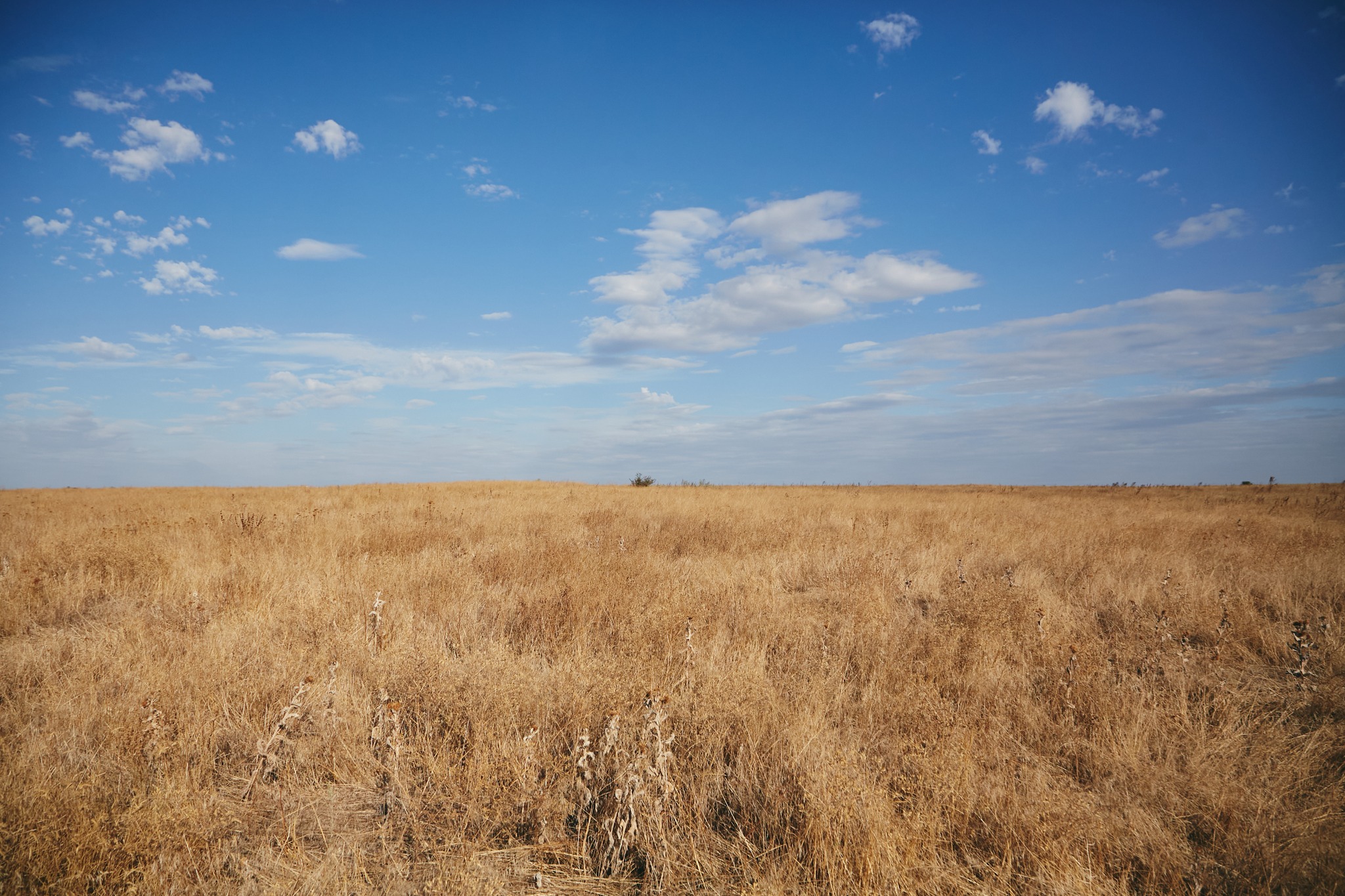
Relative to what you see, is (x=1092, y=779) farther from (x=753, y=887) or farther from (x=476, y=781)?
(x=476, y=781)

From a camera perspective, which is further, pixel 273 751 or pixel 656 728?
pixel 273 751

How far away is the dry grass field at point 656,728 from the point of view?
2.42 meters

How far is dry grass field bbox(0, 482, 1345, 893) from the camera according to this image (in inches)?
95.3

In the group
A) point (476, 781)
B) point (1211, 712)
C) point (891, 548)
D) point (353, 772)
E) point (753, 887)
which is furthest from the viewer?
point (891, 548)

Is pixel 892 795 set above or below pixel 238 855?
above

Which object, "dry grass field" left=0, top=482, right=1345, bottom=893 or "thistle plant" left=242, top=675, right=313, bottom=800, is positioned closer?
"dry grass field" left=0, top=482, right=1345, bottom=893

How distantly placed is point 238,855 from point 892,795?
289 centimetres

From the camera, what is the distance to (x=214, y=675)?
3.98 metres

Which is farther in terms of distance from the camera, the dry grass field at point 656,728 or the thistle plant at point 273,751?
the thistle plant at point 273,751

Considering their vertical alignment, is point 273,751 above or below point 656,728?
below

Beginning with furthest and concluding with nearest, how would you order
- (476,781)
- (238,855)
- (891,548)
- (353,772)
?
(891,548) → (353,772) → (476,781) → (238,855)

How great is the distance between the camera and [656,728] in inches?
100

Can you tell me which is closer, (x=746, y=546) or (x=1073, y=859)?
(x=1073, y=859)

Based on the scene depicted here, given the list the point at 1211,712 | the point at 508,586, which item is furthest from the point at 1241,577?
the point at 508,586
